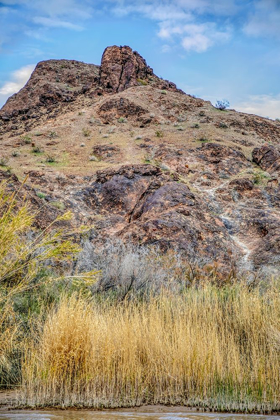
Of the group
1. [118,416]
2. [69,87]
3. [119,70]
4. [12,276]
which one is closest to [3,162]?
[12,276]

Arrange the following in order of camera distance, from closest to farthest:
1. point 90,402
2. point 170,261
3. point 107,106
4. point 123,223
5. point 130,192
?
point 90,402 → point 170,261 → point 123,223 → point 130,192 → point 107,106

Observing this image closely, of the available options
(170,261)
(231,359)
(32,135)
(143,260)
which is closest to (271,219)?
(170,261)

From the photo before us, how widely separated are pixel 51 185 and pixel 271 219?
9.60 metres

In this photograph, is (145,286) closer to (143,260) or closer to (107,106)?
(143,260)

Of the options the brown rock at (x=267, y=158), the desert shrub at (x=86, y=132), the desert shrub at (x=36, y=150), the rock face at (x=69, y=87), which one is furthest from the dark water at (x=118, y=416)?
the rock face at (x=69, y=87)

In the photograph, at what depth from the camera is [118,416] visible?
450 cm

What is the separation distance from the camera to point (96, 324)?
5.35 m

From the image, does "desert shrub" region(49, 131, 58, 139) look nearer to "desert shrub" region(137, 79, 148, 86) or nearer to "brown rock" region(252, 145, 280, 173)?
"desert shrub" region(137, 79, 148, 86)

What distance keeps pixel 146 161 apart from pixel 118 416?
66.4ft

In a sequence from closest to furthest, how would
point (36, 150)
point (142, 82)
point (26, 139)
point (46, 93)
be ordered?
point (36, 150) < point (26, 139) < point (142, 82) < point (46, 93)

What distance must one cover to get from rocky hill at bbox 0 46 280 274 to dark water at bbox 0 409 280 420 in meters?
5.73

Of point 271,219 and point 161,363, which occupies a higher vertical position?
point 271,219

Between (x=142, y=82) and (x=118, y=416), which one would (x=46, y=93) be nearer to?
(x=142, y=82)

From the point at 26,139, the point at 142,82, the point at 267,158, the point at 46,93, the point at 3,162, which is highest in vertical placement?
the point at 46,93
